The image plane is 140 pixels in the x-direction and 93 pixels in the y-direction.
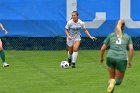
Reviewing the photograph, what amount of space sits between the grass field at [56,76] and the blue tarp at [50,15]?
132 cm

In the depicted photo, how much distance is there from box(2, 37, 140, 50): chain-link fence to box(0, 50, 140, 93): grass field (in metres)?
1.26

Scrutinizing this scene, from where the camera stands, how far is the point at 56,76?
56.3 feet

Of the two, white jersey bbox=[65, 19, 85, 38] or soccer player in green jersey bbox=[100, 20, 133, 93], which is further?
white jersey bbox=[65, 19, 85, 38]

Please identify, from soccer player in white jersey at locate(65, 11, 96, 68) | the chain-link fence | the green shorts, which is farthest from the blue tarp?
the green shorts

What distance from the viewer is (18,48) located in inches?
982

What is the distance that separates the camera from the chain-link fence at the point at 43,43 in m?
24.7

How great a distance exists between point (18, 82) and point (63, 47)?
9.28 metres

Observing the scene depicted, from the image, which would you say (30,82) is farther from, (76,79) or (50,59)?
(50,59)

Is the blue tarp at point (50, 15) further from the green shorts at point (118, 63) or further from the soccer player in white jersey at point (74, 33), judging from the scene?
the green shorts at point (118, 63)

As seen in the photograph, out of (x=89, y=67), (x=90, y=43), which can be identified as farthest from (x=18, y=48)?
(x=89, y=67)

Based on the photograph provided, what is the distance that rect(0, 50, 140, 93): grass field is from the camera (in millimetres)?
14719

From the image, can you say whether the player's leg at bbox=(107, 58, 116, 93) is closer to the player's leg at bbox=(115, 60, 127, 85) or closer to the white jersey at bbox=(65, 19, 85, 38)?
the player's leg at bbox=(115, 60, 127, 85)

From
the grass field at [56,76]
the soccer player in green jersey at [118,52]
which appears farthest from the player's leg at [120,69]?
the grass field at [56,76]

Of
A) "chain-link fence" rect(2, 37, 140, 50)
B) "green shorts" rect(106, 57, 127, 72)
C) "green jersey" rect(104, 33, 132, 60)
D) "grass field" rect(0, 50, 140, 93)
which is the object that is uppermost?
"green jersey" rect(104, 33, 132, 60)
